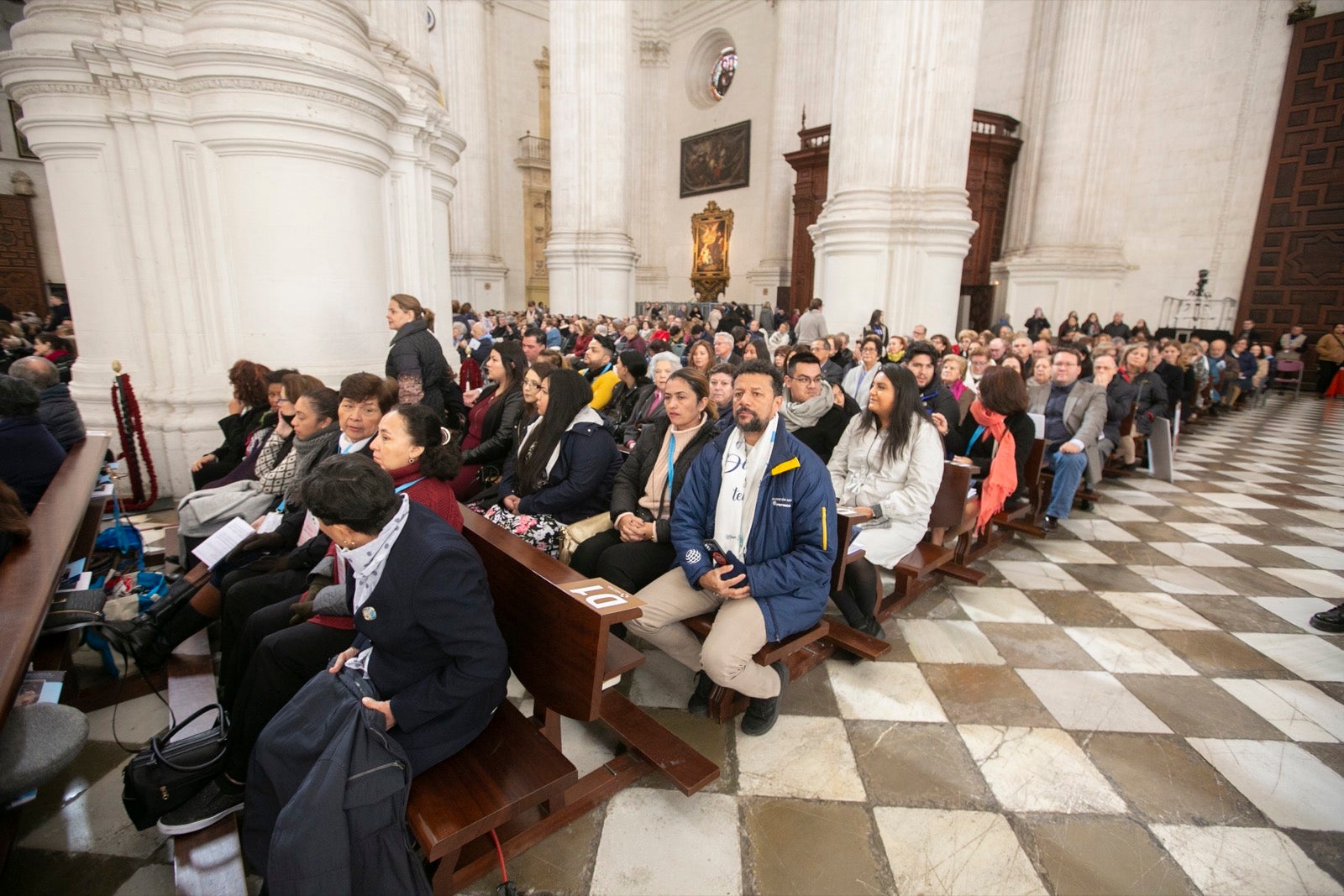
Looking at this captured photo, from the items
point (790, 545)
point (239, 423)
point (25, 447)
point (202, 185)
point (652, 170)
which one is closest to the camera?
point (790, 545)

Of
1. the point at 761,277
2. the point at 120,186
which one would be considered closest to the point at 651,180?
the point at 761,277

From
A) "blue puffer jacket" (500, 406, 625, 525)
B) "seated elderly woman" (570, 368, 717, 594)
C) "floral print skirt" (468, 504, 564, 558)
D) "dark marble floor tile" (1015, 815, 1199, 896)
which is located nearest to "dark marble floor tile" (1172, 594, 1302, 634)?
"dark marble floor tile" (1015, 815, 1199, 896)

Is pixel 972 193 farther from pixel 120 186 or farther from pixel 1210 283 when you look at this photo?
pixel 120 186

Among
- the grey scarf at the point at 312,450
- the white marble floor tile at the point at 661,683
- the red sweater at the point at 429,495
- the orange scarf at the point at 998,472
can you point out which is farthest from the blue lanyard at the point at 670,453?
the orange scarf at the point at 998,472

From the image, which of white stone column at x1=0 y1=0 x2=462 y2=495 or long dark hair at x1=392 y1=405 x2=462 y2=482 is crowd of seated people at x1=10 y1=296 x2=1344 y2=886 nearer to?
long dark hair at x1=392 y1=405 x2=462 y2=482

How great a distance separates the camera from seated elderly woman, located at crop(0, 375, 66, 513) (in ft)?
9.94

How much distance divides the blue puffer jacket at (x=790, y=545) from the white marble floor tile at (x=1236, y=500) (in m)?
5.44

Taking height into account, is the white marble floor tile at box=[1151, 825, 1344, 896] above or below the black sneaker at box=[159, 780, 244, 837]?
below

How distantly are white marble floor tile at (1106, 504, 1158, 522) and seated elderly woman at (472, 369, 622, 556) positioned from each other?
179 inches

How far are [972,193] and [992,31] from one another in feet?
13.7

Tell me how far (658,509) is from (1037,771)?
1948 millimetres

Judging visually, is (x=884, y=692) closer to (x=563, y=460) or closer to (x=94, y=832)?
(x=563, y=460)

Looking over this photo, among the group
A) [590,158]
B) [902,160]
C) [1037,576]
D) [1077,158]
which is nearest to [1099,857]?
[1037,576]

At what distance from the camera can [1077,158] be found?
12508 millimetres
